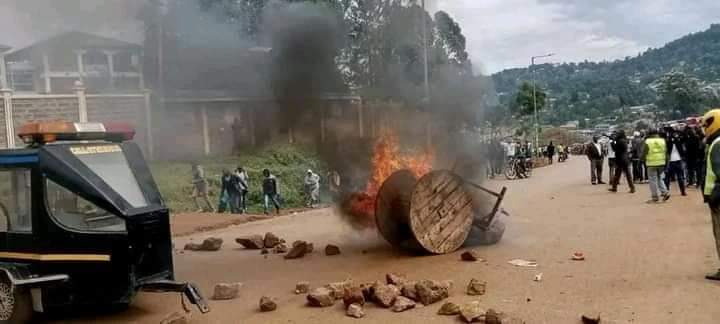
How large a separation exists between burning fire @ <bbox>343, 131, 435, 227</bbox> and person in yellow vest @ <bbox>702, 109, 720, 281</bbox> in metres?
3.95

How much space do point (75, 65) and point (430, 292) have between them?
32.7 feet

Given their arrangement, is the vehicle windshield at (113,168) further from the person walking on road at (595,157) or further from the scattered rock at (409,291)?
the person walking on road at (595,157)

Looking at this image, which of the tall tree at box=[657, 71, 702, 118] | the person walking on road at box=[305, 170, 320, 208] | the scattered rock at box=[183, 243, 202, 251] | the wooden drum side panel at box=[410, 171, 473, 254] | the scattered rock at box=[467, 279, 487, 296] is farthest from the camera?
the tall tree at box=[657, 71, 702, 118]

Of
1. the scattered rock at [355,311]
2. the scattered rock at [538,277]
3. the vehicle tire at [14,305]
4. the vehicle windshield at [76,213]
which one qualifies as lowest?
the scattered rock at [538,277]

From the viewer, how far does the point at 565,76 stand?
108m

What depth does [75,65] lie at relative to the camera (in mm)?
12969

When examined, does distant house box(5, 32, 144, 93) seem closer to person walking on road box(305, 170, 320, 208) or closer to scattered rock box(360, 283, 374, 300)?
person walking on road box(305, 170, 320, 208)

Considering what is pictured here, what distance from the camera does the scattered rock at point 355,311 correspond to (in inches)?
232

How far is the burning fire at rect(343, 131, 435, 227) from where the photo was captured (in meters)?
9.58

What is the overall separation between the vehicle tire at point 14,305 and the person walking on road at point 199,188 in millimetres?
10442

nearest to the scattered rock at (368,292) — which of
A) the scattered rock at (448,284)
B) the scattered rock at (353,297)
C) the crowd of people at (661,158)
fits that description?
the scattered rock at (353,297)

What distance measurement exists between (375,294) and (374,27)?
6686mm

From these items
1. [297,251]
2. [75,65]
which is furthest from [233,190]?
[297,251]

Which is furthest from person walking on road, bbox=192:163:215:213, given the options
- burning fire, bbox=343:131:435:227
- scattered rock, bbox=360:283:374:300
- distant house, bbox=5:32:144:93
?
scattered rock, bbox=360:283:374:300
